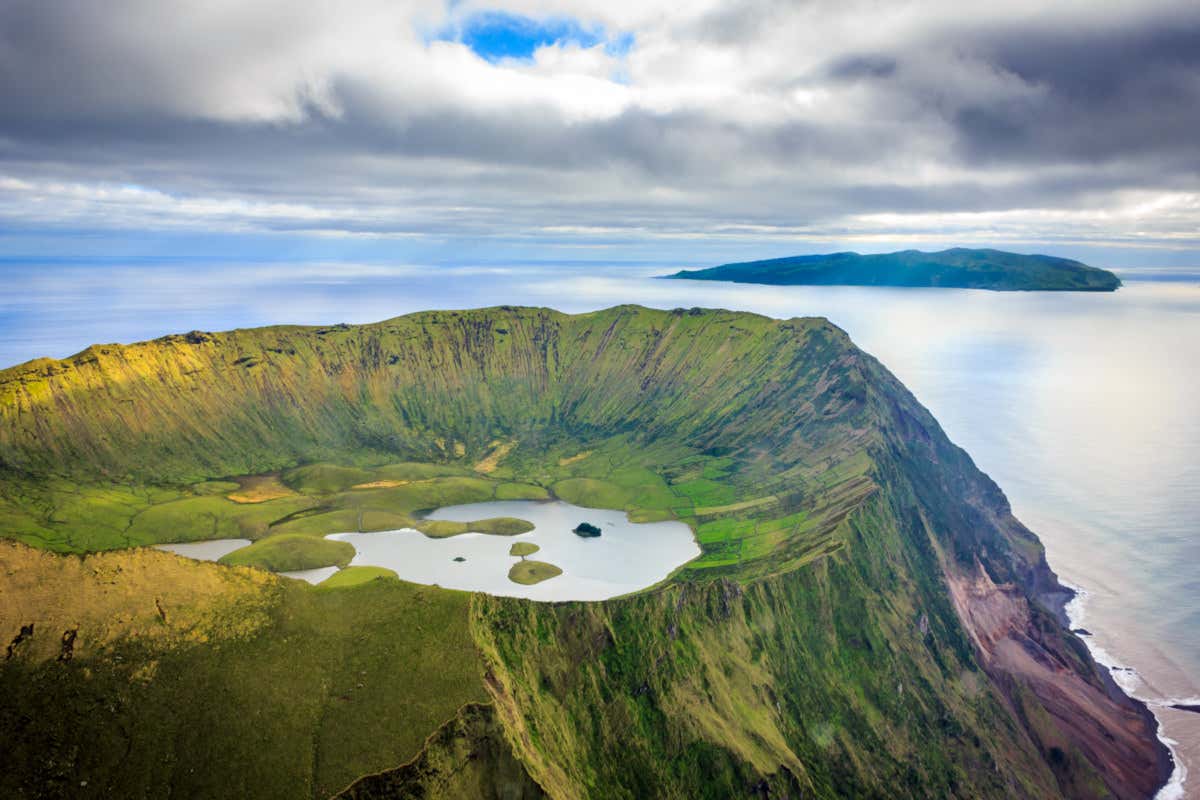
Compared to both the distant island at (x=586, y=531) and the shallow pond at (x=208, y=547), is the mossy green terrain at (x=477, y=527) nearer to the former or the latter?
the distant island at (x=586, y=531)

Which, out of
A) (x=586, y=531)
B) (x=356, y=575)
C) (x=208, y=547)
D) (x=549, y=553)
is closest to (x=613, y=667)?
(x=356, y=575)

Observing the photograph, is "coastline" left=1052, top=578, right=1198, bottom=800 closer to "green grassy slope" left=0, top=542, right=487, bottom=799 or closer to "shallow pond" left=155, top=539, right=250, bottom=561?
"green grassy slope" left=0, top=542, right=487, bottom=799

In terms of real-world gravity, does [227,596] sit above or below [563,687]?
above

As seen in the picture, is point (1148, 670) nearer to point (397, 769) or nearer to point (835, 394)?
point (835, 394)

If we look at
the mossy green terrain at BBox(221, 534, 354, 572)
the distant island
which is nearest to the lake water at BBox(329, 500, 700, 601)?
the distant island

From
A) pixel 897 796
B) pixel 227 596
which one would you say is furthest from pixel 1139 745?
pixel 227 596

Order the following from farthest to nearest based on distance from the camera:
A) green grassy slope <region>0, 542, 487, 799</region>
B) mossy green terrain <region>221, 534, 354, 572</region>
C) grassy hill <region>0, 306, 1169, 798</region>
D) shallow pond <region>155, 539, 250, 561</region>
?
1. shallow pond <region>155, 539, 250, 561</region>
2. mossy green terrain <region>221, 534, 354, 572</region>
3. grassy hill <region>0, 306, 1169, 798</region>
4. green grassy slope <region>0, 542, 487, 799</region>

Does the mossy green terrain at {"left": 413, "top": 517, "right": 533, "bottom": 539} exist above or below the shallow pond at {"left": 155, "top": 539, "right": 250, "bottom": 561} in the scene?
below
